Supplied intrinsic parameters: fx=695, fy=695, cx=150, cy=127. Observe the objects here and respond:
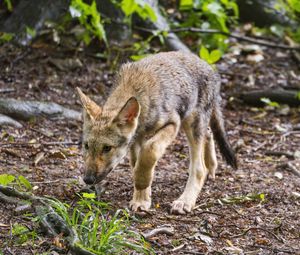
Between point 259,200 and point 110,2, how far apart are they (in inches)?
192

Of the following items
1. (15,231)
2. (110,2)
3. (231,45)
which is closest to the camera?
(15,231)

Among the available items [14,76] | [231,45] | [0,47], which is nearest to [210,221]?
[14,76]

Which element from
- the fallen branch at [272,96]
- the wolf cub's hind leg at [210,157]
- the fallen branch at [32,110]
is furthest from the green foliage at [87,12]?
the wolf cub's hind leg at [210,157]

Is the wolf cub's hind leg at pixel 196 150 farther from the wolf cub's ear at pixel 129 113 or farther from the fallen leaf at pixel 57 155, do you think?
the fallen leaf at pixel 57 155

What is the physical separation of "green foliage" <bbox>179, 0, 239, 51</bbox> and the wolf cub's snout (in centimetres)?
282

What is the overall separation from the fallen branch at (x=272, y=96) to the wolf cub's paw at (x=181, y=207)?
166 inches

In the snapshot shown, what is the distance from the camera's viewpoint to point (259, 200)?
19.8ft

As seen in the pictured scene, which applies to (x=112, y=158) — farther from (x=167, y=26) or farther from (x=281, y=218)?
(x=167, y=26)

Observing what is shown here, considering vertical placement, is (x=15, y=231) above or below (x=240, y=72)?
above

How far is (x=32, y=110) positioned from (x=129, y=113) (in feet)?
9.82

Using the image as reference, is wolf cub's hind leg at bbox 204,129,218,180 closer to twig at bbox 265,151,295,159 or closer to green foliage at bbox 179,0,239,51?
twig at bbox 265,151,295,159

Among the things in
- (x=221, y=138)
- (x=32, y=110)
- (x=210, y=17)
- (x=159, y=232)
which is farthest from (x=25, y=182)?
(x=210, y=17)

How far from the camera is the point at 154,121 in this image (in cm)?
582

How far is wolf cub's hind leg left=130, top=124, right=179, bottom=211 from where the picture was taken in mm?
5496
